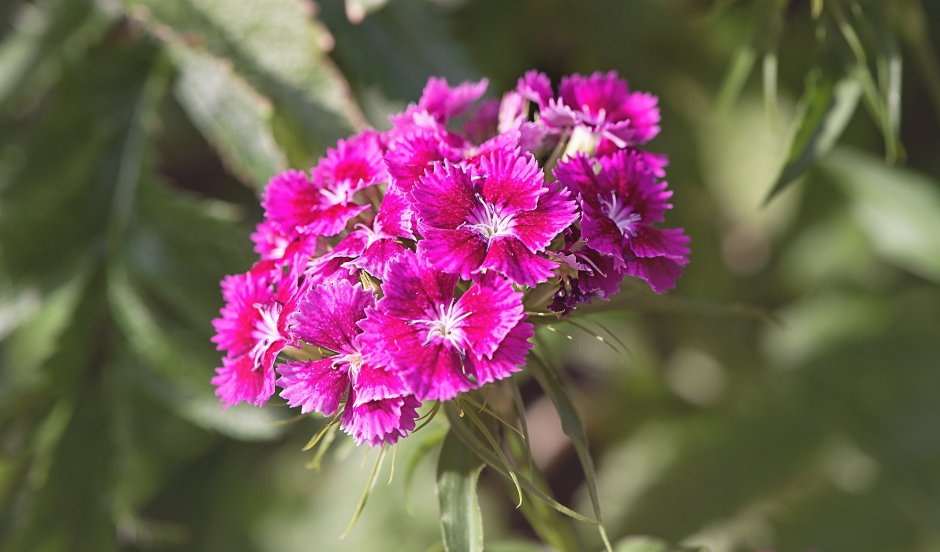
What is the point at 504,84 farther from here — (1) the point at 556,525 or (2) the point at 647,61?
(1) the point at 556,525

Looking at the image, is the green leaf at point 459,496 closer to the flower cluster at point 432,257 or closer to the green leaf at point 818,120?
the flower cluster at point 432,257

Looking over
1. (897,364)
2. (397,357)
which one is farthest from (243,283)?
(897,364)

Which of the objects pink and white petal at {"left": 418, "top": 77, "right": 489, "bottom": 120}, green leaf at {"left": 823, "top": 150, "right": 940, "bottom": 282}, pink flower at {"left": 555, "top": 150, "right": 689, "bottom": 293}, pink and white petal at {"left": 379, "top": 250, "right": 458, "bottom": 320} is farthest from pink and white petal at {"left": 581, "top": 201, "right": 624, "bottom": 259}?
green leaf at {"left": 823, "top": 150, "right": 940, "bottom": 282}

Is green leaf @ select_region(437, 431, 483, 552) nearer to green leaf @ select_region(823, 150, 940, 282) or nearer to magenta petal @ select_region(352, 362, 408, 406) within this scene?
magenta petal @ select_region(352, 362, 408, 406)

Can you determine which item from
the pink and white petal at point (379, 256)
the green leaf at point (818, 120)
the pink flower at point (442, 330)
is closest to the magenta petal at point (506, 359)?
the pink flower at point (442, 330)

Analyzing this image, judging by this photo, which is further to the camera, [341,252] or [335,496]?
[335,496]

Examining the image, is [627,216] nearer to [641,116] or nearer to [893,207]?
[641,116]
